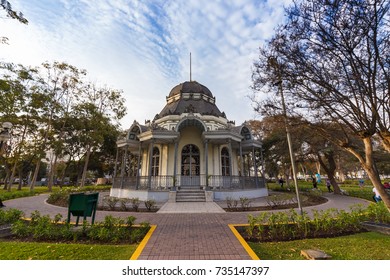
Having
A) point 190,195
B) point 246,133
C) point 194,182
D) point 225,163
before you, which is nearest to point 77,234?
point 190,195

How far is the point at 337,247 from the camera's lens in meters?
4.36

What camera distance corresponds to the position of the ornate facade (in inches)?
529

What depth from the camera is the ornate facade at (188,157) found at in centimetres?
1344

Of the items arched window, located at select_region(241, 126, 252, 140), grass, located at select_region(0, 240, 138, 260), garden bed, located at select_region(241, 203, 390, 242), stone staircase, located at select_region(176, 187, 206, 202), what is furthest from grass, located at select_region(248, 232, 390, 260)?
arched window, located at select_region(241, 126, 252, 140)

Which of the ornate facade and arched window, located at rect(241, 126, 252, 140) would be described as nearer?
the ornate facade

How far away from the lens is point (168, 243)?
451 centimetres

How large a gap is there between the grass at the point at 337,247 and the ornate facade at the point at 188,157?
768 centimetres

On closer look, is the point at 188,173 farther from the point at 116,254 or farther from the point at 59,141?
the point at 59,141

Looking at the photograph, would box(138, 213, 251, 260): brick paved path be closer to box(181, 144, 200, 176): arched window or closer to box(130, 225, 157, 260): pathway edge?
box(130, 225, 157, 260): pathway edge

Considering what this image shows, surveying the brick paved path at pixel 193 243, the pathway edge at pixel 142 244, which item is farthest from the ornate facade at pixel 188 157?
the pathway edge at pixel 142 244

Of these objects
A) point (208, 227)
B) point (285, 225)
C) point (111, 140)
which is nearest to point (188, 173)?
point (208, 227)

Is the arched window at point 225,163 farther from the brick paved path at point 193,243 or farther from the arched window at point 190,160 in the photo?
the brick paved path at point 193,243

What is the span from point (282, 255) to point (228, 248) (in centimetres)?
117

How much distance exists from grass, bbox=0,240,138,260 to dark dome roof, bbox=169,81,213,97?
1727 centimetres
